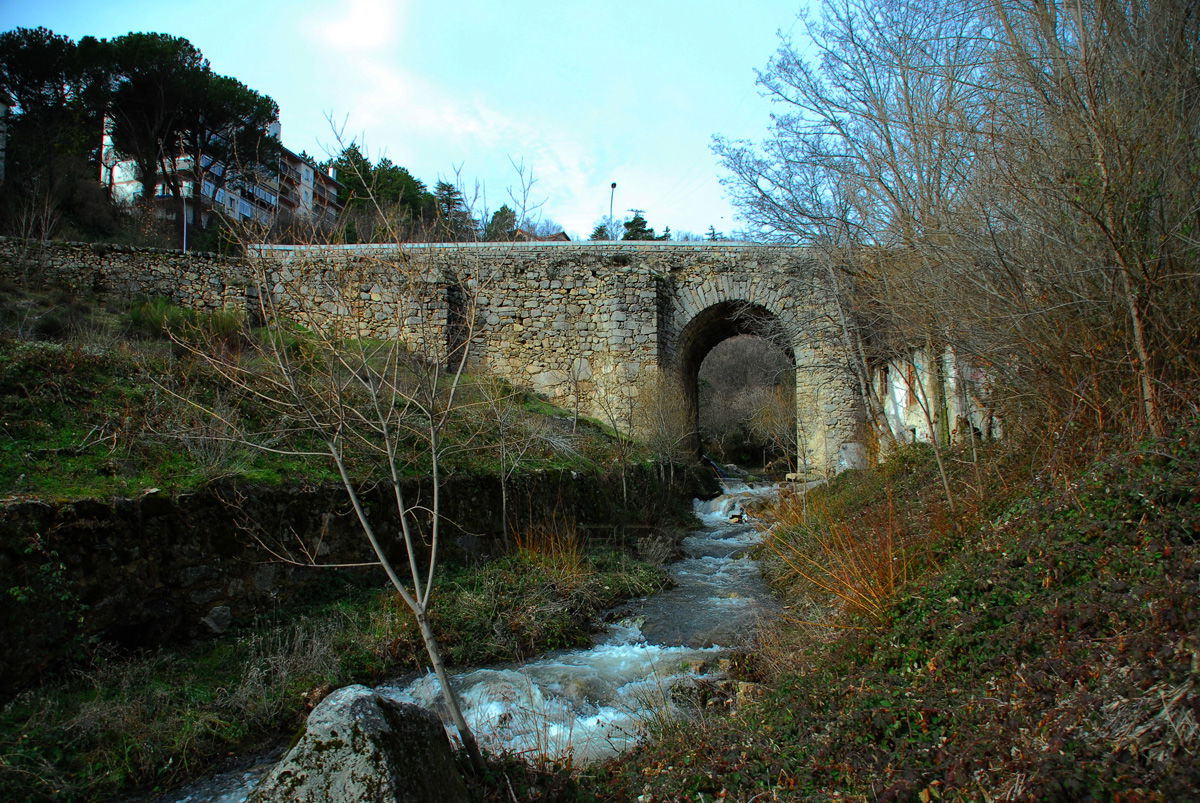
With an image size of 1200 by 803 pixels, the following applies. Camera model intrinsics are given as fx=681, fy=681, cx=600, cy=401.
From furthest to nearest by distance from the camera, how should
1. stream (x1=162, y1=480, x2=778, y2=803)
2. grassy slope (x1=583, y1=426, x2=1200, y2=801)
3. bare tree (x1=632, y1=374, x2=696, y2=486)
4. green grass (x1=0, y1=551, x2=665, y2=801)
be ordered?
bare tree (x1=632, y1=374, x2=696, y2=486) < stream (x1=162, y1=480, x2=778, y2=803) < green grass (x1=0, y1=551, x2=665, y2=801) < grassy slope (x1=583, y1=426, x2=1200, y2=801)

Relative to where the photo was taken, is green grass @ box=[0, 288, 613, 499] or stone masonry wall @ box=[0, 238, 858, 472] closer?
green grass @ box=[0, 288, 613, 499]

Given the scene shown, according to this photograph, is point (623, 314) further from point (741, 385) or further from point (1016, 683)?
point (741, 385)

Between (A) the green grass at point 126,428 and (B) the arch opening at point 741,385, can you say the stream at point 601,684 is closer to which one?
(A) the green grass at point 126,428

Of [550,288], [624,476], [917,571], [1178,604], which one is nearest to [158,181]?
[550,288]

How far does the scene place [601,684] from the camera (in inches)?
205

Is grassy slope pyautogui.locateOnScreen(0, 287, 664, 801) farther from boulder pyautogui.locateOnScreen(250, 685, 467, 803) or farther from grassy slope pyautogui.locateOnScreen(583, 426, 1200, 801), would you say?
grassy slope pyautogui.locateOnScreen(583, 426, 1200, 801)

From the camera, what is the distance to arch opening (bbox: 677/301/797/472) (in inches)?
617

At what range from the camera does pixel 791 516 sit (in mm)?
8344

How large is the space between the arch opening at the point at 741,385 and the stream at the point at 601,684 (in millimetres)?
2222

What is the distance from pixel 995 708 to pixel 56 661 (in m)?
5.13

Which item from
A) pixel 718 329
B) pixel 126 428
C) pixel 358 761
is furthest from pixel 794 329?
pixel 358 761

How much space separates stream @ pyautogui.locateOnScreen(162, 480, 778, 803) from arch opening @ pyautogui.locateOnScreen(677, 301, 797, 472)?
7.29ft

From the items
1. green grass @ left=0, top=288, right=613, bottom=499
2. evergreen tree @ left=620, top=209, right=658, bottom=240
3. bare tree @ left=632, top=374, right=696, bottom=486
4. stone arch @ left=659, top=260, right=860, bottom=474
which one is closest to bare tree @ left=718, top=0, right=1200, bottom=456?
green grass @ left=0, top=288, right=613, bottom=499

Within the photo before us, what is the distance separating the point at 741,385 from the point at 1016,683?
3179 cm
